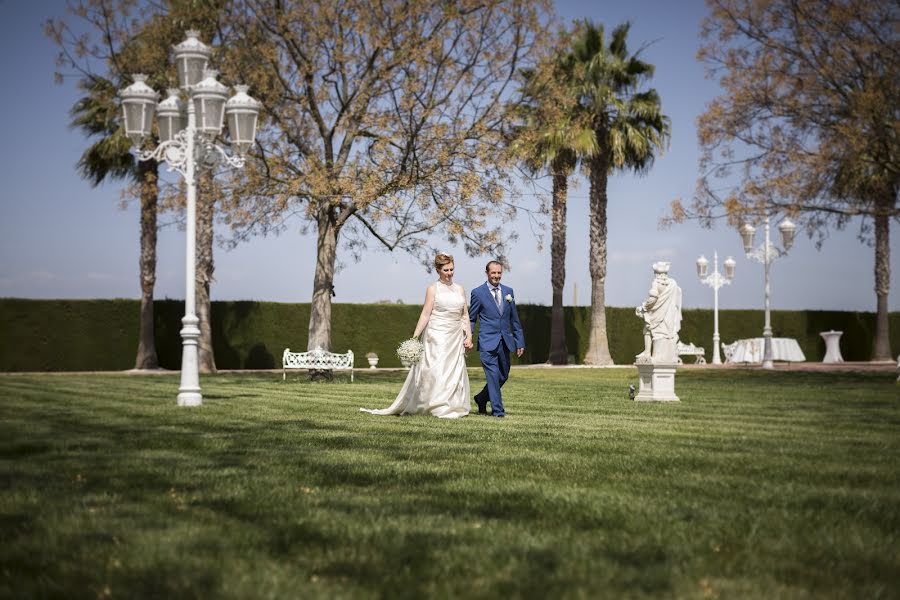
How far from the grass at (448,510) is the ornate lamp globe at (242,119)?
6.54 meters

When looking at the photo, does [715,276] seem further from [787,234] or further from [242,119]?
[242,119]

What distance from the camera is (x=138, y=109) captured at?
1591cm

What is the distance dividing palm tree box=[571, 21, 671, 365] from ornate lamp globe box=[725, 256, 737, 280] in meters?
6.18

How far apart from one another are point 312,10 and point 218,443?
1623 centimetres

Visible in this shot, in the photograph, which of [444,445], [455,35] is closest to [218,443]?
[444,445]

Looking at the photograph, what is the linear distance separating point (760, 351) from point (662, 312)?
2189 centimetres

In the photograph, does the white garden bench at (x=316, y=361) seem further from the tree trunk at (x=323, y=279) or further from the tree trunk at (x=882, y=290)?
the tree trunk at (x=882, y=290)

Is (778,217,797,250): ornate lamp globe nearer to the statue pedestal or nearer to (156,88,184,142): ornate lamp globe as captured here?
the statue pedestal

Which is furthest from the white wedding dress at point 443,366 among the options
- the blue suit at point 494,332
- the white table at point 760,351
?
the white table at point 760,351

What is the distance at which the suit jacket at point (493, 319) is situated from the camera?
12.9 metres

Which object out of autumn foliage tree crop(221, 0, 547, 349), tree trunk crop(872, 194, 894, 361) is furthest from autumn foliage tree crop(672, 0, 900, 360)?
tree trunk crop(872, 194, 894, 361)

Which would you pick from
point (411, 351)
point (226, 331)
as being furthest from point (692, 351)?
point (411, 351)

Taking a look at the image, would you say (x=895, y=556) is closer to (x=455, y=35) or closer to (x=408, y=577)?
(x=408, y=577)

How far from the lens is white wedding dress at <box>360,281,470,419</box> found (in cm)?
1288
